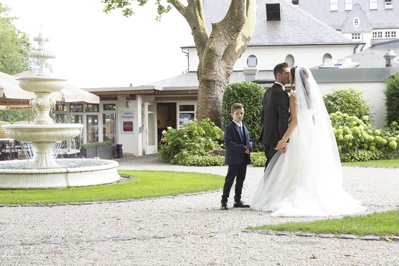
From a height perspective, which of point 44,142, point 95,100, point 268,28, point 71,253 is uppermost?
point 268,28

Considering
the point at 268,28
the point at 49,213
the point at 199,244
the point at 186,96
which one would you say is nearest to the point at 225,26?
the point at 186,96

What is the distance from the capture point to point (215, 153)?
1927cm

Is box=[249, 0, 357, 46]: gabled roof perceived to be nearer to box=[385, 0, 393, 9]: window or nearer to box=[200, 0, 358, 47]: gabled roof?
box=[200, 0, 358, 47]: gabled roof

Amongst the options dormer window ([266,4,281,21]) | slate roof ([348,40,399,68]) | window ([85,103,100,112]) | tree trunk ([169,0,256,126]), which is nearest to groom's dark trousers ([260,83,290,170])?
tree trunk ([169,0,256,126])

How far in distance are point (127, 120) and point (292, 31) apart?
1350 centimetres

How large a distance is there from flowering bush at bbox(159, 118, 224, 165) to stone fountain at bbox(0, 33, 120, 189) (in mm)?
6381

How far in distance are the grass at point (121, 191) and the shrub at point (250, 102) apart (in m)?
6.83

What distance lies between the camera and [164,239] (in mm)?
6215

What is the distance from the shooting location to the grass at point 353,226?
6195mm

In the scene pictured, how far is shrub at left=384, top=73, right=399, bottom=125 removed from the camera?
20219 millimetres

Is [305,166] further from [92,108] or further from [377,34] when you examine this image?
[377,34]

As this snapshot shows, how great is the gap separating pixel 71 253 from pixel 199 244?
1.31 metres

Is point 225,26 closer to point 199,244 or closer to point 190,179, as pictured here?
point 190,179

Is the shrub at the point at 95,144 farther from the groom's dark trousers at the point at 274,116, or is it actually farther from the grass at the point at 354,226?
the grass at the point at 354,226
